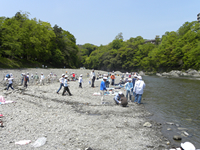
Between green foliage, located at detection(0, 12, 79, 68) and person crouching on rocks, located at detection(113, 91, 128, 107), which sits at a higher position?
green foliage, located at detection(0, 12, 79, 68)

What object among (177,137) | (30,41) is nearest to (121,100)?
(177,137)

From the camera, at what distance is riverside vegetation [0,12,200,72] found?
43.6m

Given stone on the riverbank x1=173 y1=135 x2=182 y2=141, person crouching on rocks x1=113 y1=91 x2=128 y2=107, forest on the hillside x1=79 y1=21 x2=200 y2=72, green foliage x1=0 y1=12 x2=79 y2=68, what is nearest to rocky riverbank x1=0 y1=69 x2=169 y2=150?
stone on the riverbank x1=173 y1=135 x2=182 y2=141

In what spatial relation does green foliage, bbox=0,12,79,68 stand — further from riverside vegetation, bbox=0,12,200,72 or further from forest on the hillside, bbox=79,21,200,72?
forest on the hillside, bbox=79,21,200,72

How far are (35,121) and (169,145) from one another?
6765 mm

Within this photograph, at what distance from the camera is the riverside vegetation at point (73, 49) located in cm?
4356

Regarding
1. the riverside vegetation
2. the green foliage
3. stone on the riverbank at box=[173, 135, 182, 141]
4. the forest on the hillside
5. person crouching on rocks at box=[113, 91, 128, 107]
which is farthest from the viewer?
the forest on the hillside

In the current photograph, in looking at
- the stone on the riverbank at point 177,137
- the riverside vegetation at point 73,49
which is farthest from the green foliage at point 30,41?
the stone on the riverbank at point 177,137

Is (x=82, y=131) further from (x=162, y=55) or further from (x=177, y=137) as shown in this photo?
(x=162, y=55)

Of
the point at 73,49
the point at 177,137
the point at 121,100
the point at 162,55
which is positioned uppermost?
the point at 73,49

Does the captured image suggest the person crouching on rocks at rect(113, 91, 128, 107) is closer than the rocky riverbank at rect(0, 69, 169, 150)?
No

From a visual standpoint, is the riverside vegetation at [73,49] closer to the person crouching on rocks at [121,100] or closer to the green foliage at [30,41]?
the green foliage at [30,41]

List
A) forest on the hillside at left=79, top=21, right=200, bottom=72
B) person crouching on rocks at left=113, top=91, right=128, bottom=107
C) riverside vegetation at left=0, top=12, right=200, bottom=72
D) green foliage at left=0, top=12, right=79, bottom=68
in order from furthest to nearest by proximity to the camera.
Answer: forest on the hillside at left=79, top=21, right=200, bottom=72
riverside vegetation at left=0, top=12, right=200, bottom=72
green foliage at left=0, top=12, right=79, bottom=68
person crouching on rocks at left=113, top=91, right=128, bottom=107

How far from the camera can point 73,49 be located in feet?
248
